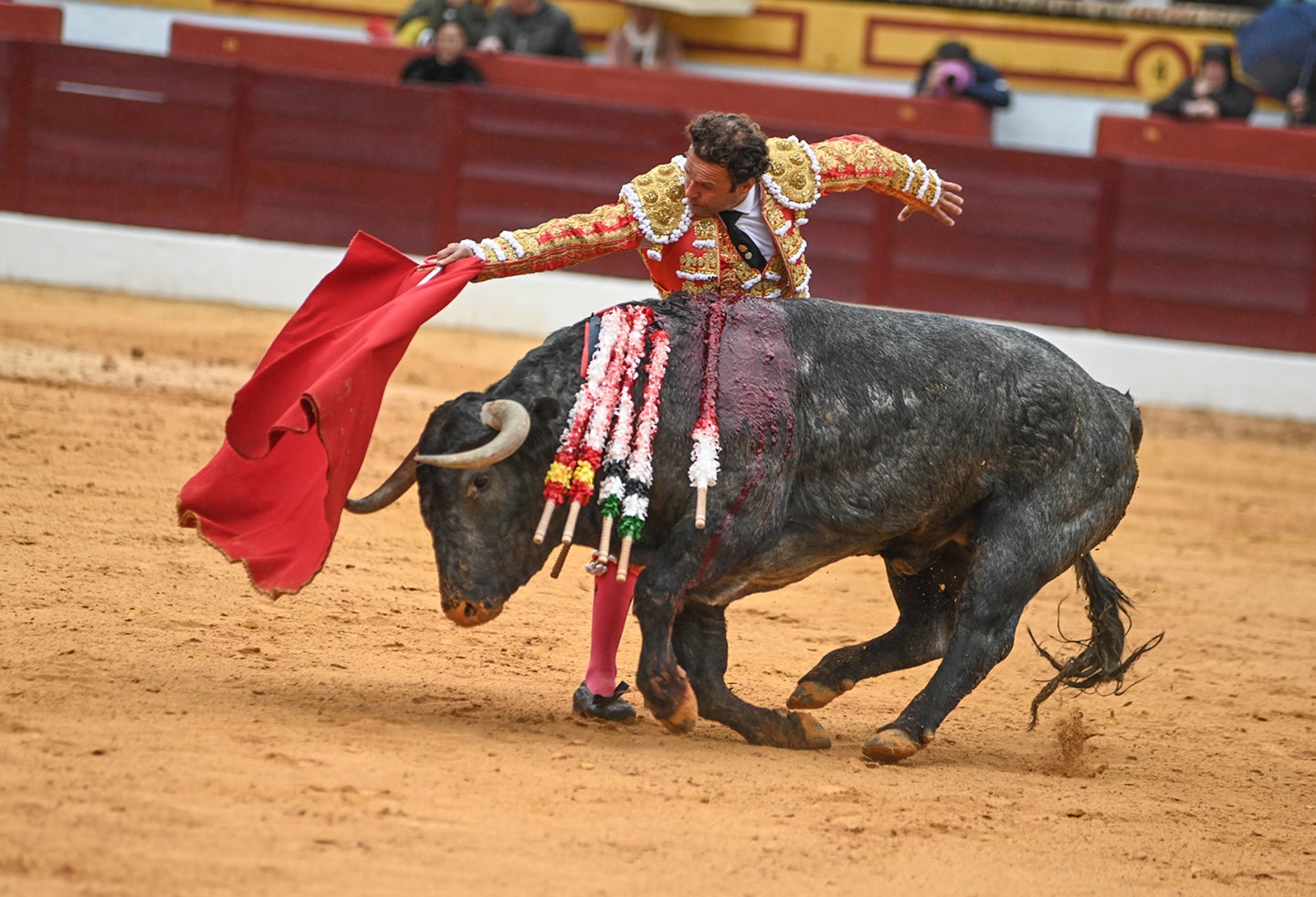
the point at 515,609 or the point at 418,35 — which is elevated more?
the point at 418,35

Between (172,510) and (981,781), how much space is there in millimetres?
2596

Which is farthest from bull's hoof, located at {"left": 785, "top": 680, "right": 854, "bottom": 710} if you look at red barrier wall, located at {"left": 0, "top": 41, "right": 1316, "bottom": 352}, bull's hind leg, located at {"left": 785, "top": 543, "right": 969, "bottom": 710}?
red barrier wall, located at {"left": 0, "top": 41, "right": 1316, "bottom": 352}

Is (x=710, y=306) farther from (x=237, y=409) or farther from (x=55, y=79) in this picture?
(x=55, y=79)

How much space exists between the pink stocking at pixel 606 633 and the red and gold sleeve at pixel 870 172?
3.18 feet

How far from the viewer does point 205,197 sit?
983 centimetres

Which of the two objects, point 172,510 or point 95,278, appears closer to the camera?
point 172,510

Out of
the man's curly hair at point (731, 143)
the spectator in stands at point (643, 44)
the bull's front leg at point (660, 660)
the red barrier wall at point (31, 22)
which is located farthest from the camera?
the spectator in stands at point (643, 44)

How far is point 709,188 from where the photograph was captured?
10.8ft

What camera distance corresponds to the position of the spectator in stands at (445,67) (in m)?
9.89

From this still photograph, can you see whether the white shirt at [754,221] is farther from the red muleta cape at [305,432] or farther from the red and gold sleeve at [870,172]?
the red muleta cape at [305,432]

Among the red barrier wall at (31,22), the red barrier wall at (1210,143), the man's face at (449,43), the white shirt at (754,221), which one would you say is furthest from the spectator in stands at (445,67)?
the white shirt at (754,221)

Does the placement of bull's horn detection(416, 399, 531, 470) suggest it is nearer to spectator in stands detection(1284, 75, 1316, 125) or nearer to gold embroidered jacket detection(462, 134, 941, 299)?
gold embroidered jacket detection(462, 134, 941, 299)

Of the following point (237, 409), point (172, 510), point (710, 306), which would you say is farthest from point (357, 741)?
point (172, 510)

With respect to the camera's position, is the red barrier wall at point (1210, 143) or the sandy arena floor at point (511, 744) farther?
the red barrier wall at point (1210, 143)
